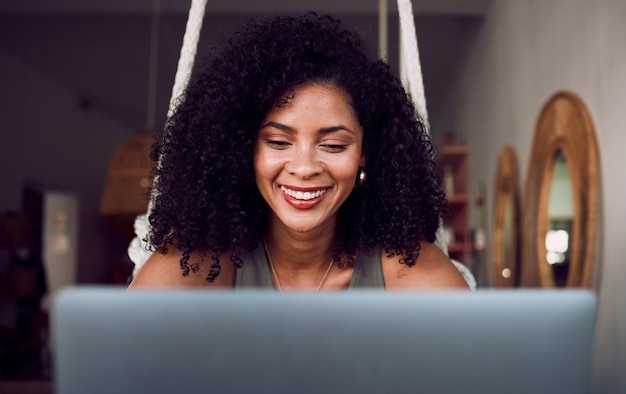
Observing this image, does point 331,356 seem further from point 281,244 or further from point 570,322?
point 281,244

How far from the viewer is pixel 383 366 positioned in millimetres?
585

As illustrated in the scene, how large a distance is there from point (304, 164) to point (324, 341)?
0.65 metres

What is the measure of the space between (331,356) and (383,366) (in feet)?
0.14

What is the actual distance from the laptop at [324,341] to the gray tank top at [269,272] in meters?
0.75

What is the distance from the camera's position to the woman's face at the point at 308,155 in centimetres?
121

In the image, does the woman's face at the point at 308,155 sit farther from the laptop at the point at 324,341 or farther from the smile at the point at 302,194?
the laptop at the point at 324,341

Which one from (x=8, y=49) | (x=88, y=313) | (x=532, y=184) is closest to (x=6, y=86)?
(x=8, y=49)

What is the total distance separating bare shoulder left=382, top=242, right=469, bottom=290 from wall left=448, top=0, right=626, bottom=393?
111cm

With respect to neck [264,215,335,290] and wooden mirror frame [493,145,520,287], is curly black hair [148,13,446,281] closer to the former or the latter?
neck [264,215,335,290]

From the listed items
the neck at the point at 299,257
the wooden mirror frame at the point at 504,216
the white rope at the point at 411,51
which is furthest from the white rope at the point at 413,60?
the wooden mirror frame at the point at 504,216

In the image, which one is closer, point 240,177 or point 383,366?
point 383,366

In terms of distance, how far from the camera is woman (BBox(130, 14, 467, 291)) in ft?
4.04

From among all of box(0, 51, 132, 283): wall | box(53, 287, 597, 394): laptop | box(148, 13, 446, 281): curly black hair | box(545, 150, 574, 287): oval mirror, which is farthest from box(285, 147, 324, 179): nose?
box(0, 51, 132, 283): wall

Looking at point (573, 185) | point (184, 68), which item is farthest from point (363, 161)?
point (573, 185)
